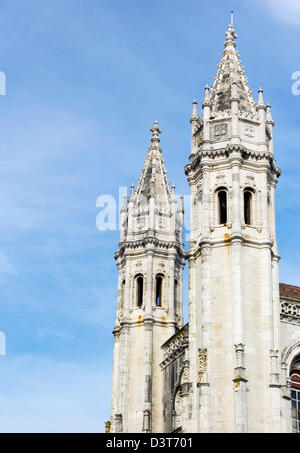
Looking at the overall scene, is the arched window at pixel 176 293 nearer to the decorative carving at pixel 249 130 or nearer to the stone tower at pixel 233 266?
the stone tower at pixel 233 266

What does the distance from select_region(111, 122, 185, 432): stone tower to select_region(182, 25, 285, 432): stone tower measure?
8.21 meters

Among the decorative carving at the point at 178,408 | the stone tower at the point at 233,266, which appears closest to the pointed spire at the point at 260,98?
the stone tower at the point at 233,266

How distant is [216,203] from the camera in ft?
137

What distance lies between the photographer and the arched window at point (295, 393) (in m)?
38.9

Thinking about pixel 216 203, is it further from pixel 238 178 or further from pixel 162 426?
pixel 162 426

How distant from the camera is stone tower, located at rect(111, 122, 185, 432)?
4694 cm

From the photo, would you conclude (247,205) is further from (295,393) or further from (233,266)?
(295,393)

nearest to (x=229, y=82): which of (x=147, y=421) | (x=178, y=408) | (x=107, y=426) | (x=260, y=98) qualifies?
(x=260, y=98)

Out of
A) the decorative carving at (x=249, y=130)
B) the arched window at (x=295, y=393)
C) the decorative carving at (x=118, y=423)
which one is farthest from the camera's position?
the decorative carving at (x=118, y=423)

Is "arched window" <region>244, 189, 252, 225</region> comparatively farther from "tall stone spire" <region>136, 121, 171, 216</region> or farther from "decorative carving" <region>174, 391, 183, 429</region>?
"tall stone spire" <region>136, 121, 171, 216</region>

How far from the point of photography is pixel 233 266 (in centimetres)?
3922

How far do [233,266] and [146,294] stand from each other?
11.3 m

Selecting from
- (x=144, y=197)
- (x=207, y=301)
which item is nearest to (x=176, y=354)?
(x=207, y=301)

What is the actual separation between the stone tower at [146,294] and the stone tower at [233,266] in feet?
26.9
